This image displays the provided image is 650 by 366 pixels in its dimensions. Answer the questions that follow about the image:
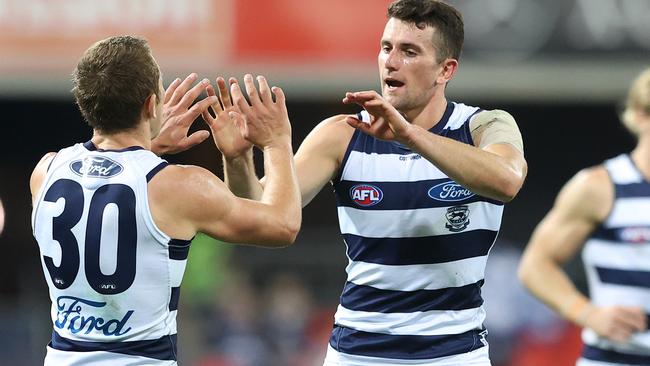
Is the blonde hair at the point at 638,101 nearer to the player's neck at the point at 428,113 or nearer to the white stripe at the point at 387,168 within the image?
the player's neck at the point at 428,113

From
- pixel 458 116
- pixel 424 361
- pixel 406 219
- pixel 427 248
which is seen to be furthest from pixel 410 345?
pixel 458 116

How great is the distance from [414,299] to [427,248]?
0.21m

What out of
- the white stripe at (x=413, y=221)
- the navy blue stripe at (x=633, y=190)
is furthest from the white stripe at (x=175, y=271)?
the navy blue stripe at (x=633, y=190)

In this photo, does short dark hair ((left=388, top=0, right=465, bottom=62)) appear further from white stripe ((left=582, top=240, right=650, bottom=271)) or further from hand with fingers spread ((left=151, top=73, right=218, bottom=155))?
white stripe ((left=582, top=240, right=650, bottom=271))

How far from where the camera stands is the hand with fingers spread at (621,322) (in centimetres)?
554

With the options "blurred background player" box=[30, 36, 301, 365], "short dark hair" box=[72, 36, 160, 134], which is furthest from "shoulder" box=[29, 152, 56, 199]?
"short dark hair" box=[72, 36, 160, 134]

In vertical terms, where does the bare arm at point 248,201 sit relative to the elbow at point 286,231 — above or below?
above

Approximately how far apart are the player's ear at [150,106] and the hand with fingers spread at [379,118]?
2.09 feet

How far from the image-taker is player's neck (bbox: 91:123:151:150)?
163 inches

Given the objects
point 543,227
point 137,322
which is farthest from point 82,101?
point 543,227

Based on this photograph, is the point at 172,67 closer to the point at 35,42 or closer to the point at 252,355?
Answer: the point at 35,42

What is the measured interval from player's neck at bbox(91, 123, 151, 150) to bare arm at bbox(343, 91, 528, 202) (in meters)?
0.68

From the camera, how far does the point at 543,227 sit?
616 cm

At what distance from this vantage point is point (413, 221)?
486 centimetres
